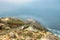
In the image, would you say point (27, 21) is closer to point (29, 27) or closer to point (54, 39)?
point (29, 27)

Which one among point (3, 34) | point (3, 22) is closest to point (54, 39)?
point (3, 34)

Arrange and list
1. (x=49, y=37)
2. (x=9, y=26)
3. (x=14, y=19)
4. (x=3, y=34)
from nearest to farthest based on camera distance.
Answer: (x=49, y=37)
(x=3, y=34)
(x=9, y=26)
(x=14, y=19)

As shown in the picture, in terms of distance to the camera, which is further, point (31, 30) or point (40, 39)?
point (31, 30)

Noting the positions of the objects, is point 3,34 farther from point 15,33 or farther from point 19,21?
point 19,21

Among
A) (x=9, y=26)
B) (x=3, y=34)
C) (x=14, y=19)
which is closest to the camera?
(x=3, y=34)

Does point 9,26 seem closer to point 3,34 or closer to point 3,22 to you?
point 3,22

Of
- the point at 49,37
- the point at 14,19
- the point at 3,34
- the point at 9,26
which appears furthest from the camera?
the point at 14,19

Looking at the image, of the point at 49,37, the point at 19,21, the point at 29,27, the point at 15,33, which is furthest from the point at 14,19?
the point at 49,37

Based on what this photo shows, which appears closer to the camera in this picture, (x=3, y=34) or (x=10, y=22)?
(x=3, y=34)

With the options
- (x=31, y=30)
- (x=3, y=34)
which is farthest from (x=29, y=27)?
(x=3, y=34)
